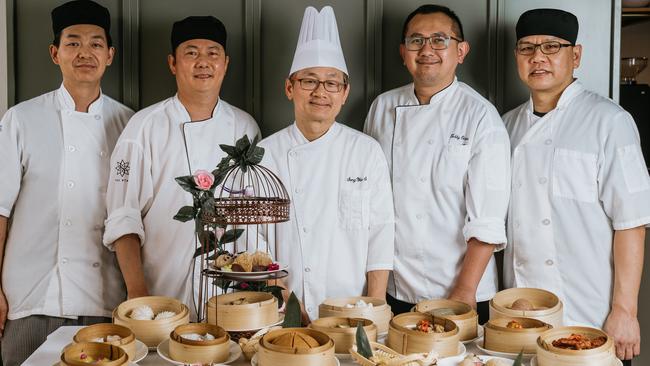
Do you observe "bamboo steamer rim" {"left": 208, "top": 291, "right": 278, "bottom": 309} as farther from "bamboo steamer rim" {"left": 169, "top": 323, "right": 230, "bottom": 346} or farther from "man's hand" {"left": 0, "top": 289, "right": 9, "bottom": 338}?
"man's hand" {"left": 0, "top": 289, "right": 9, "bottom": 338}

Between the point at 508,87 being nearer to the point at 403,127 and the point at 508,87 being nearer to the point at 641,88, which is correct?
the point at 403,127

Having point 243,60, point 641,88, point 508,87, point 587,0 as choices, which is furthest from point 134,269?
point 641,88

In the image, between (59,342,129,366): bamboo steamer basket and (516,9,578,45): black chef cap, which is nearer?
(59,342,129,366): bamboo steamer basket

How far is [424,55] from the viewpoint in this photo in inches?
111

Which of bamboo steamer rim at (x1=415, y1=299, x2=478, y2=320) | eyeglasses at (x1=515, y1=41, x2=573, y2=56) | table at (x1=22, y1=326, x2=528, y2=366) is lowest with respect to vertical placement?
Result: table at (x1=22, y1=326, x2=528, y2=366)

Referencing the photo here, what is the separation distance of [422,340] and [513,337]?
10.6 inches

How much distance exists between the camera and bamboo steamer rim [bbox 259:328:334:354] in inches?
69.5

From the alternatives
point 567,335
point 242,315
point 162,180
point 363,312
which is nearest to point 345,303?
point 363,312

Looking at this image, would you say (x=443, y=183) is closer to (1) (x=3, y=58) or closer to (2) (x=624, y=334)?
(2) (x=624, y=334)

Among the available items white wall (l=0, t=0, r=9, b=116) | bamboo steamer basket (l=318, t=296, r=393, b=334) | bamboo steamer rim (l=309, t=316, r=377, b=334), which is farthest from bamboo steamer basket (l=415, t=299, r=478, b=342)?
white wall (l=0, t=0, r=9, b=116)

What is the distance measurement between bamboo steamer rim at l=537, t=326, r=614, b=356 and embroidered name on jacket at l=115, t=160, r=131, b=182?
1.74 metres

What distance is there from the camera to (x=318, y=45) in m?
2.80

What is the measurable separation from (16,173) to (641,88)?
336 centimetres

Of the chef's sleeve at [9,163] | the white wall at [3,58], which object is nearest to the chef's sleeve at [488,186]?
the chef's sleeve at [9,163]
